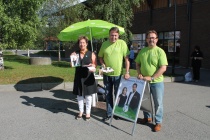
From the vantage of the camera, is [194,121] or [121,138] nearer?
[121,138]

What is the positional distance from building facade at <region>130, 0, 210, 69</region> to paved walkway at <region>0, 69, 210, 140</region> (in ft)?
29.7

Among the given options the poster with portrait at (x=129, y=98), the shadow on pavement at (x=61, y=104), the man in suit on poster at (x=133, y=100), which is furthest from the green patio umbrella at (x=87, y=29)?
the man in suit on poster at (x=133, y=100)

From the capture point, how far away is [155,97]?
4.78 meters

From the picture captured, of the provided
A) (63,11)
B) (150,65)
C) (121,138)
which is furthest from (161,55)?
(63,11)

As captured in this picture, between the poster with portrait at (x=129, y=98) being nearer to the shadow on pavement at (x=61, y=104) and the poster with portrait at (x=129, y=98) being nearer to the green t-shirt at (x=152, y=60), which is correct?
the green t-shirt at (x=152, y=60)

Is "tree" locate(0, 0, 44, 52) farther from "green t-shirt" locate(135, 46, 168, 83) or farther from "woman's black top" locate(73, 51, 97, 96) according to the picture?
"green t-shirt" locate(135, 46, 168, 83)

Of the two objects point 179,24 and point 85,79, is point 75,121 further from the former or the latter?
point 179,24

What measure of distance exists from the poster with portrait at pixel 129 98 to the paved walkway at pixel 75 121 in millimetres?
300

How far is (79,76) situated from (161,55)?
187 cm

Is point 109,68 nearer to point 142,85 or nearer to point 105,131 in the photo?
point 142,85

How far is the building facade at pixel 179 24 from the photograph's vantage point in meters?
16.7

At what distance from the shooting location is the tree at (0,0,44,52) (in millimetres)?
11375

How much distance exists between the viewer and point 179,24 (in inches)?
723

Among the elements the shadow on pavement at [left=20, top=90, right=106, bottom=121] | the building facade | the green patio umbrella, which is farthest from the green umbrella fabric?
the building facade
